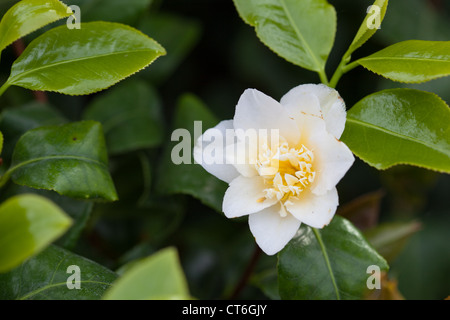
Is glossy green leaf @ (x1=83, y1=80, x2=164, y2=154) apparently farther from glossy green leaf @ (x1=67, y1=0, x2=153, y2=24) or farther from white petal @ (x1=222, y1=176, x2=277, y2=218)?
white petal @ (x1=222, y1=176, x2=277, y2=218)

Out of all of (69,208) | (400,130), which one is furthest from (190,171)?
(400,130)

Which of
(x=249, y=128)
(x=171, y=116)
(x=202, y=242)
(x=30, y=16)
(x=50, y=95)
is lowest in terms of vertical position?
(x=202, y=242)

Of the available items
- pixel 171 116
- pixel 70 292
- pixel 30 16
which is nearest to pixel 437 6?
pixel 171 116

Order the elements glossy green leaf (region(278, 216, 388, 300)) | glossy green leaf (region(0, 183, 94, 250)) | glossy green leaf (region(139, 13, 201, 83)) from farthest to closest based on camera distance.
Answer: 1. glossy green leaf (region(139, 13, 201, 83))
2. glossy green leaf (region(0, 183, 94, 250))
3. glossy green leaf (region(278, 216, 388, 300))

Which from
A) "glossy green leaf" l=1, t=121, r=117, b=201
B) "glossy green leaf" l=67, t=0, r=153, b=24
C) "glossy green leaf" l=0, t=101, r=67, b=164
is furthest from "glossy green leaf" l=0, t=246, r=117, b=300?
"glossy green leaf" l=67, t=0, r=153, b=24

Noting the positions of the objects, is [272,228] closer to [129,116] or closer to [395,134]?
[395,134]
